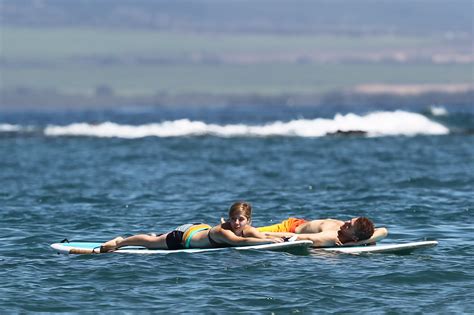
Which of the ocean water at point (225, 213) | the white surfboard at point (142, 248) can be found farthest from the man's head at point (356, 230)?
the white surfboard at point (142, 248)

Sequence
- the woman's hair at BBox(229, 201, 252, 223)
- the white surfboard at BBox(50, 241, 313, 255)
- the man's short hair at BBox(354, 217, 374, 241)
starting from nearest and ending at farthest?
1. the woman's hair at BBox(229, 201, 252, 223)
2. the white surfboard at BBox(50, 241, 313, 255)
3. the man's short hair at BBox(354, 217, 374, 241)

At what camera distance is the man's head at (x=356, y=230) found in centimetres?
1948

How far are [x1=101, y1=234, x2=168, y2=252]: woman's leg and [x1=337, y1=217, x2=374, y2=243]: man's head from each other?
3.60 m

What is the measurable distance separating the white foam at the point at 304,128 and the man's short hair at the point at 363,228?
185 ft

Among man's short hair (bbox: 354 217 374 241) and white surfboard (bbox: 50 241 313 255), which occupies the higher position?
man's short hair (bbox: 354 217 374 241)

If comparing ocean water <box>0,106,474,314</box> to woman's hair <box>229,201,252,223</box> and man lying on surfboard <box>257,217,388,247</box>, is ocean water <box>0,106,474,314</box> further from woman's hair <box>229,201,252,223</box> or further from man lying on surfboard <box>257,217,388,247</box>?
woman's hair <box>229,201,252,223</box>

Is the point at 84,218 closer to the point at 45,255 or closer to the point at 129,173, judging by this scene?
the point at 45,255

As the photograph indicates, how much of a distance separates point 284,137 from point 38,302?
2299 inches

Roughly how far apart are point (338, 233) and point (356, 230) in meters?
0.42

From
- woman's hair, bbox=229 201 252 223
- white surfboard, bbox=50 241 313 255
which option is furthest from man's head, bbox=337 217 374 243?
woman's hair, bbox=229 201 252 223

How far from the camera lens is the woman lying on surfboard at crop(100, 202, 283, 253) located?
19.1 meters

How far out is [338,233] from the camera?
64.9 feet

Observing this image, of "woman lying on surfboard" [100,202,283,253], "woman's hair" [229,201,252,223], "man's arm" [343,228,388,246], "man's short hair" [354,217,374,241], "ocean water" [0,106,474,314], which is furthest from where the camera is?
"man's arm" [343,228,388,246]

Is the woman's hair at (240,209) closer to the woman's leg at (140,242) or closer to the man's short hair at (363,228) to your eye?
the woman's leg at (140,242)
